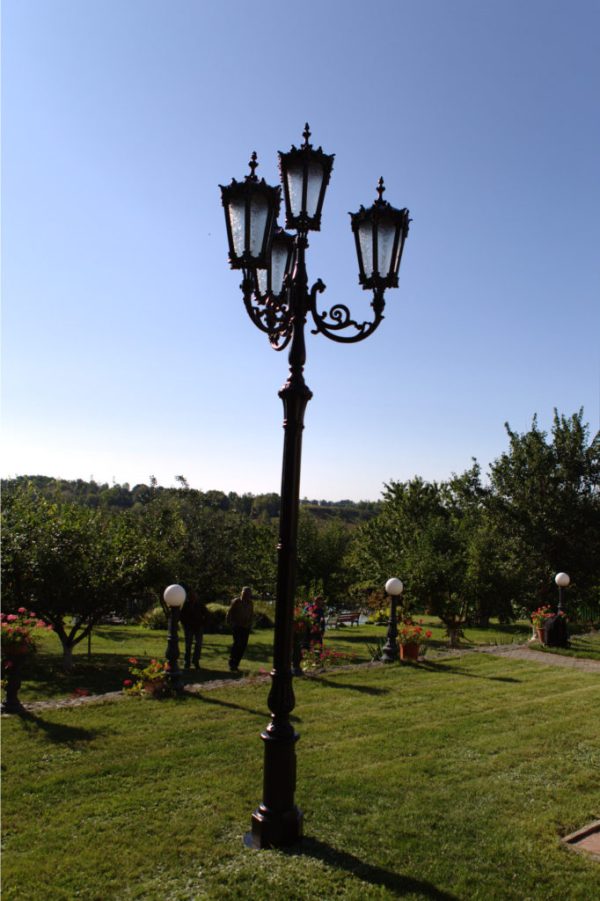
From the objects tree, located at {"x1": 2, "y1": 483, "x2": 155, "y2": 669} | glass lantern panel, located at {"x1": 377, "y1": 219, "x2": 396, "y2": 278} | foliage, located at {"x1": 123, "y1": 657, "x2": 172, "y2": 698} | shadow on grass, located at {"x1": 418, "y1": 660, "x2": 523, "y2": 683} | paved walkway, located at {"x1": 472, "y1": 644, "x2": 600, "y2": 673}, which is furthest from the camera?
tree, located at {"x1": 2, "y1": 483, "x2": 155, "y2": 669}

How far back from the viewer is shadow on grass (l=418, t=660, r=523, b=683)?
32.9ft

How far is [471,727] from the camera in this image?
7.05 m

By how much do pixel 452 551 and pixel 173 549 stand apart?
956cm

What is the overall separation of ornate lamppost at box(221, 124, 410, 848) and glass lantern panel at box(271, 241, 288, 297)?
0.18 meters

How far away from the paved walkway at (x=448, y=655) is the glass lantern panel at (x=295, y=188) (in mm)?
6663

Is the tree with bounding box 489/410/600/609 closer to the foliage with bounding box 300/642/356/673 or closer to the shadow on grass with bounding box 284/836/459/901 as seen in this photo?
the foliage with bounding box 300/642/356/673

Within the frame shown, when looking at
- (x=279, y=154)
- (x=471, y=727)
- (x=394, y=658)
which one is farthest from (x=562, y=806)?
(x=394, y=658)

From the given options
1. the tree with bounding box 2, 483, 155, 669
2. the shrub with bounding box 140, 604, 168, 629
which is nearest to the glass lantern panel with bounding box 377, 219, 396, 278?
the tree with bounding box 2, 483, 155, 669

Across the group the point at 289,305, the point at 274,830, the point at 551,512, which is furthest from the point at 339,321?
the point at 551,512

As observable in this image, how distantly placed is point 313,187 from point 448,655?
1021 cm

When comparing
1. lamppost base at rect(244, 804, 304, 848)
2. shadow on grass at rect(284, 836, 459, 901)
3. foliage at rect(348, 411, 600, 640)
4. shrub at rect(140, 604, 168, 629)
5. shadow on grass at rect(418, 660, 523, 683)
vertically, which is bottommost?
shrub at rect(140, 604, 168, 629)

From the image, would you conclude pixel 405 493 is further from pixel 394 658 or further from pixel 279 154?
pixel 279 154

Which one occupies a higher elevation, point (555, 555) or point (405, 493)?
point (405, 493)

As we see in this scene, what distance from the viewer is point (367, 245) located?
4.78 m
